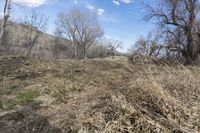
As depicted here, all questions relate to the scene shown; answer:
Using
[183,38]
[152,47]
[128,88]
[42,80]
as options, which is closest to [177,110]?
[128,88]

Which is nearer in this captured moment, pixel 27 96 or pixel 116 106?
pixel 116 106

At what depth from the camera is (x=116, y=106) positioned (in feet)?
12.3

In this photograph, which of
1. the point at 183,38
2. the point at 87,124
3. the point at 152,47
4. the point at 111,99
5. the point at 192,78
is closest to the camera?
the point at 87,124

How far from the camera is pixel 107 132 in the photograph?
11.0ft

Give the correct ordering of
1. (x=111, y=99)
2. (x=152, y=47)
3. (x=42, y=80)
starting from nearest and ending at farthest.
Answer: (x=111, y=99) → (x=152, y=47) → (x=42, y=80)

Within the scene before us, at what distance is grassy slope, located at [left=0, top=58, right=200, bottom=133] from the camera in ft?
11.6

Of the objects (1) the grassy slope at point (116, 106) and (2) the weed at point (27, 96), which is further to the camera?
(2) the weed at point (27, 96)

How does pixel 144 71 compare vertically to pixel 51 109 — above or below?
above

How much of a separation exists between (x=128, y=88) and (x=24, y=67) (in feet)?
15.0

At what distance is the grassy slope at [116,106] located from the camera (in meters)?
3.52

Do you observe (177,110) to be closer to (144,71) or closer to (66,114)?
(144,71)

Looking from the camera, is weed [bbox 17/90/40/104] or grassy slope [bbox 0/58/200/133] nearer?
grassy slope [bbox 0/58/200/133]

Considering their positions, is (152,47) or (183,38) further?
(183,38)

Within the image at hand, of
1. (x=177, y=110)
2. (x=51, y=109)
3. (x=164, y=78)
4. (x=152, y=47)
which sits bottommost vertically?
(x=51, y=109)
